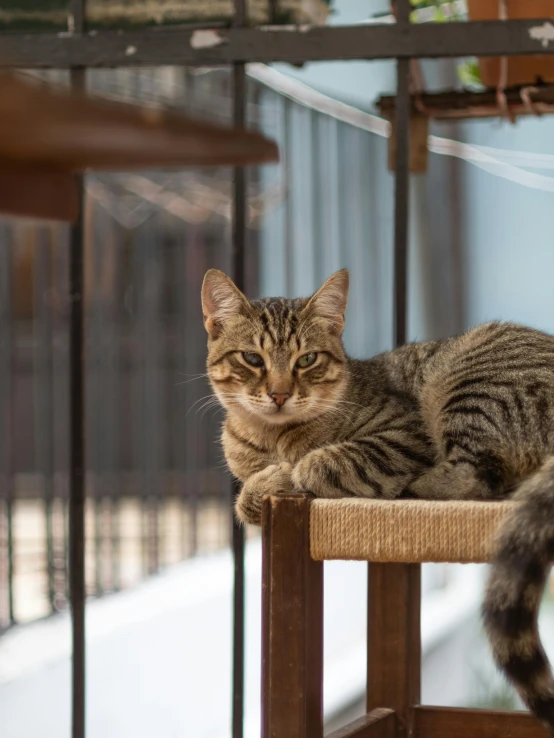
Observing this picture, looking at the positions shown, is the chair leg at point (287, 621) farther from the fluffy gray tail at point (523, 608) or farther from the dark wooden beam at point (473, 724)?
the dark wooden beam at point (473, 724)

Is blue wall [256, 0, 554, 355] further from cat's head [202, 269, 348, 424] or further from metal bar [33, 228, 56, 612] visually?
cat's head [202, 269, 348, 424]

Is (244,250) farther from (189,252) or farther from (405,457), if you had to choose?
(189,252)

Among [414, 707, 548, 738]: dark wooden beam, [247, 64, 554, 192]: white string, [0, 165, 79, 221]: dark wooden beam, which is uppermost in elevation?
[247, 64, 554, 192]: white string

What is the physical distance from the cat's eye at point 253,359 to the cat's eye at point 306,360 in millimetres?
69

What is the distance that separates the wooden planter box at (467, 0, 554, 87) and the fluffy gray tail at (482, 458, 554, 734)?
1057 millimetres

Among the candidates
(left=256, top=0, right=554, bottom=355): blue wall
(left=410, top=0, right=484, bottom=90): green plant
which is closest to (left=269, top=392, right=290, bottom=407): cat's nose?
(left=410, top=0, right=484, bottom=90): green plant

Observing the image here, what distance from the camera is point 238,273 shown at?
5.93 feet

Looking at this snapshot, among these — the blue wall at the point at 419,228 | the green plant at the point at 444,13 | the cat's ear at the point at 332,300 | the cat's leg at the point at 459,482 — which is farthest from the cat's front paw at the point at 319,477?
the blue wall at the point at 419,228

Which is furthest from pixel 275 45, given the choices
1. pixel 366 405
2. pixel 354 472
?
pixel 354 472

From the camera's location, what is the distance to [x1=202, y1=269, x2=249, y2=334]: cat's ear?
5.71ft

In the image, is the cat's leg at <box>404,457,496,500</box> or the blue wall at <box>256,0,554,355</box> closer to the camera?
the cat's leg at <box>404,457,496,500</box>

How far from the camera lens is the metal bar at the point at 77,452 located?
1.78m

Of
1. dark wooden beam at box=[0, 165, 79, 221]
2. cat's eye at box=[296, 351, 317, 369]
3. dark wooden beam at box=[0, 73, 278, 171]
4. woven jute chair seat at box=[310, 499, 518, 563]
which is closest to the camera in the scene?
dark wooden beam at box=[0, 73, 278, 171]

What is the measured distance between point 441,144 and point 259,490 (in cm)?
246
